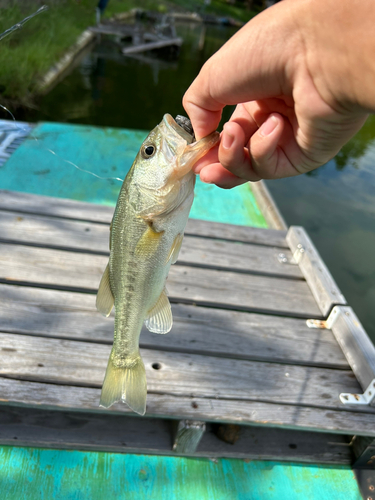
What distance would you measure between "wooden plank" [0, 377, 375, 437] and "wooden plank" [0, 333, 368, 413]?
41 millimetres

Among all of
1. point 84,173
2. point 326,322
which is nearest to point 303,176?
point 84,173

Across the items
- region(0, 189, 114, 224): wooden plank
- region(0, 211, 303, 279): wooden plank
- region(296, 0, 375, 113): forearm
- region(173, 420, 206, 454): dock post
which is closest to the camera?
region(296, 0, 375, 113): forearm

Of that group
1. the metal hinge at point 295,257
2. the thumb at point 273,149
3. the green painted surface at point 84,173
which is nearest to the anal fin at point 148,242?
the thumb at point 273,149

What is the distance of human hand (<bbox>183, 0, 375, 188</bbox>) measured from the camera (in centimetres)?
100

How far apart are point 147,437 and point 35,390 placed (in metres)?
0.77

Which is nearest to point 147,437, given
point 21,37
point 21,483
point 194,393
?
point 194,393

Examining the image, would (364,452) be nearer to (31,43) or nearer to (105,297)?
(105,297)

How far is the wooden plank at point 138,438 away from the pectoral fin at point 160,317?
3.19ft

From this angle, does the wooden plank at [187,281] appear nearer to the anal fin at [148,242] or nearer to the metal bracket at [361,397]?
the metal bracket at [361,397]

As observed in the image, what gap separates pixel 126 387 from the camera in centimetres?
174

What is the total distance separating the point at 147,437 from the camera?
7.60ft

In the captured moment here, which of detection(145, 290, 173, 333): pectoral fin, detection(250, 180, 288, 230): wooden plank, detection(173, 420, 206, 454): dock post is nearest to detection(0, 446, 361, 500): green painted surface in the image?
detection(173, 420, 206, 454): dock post

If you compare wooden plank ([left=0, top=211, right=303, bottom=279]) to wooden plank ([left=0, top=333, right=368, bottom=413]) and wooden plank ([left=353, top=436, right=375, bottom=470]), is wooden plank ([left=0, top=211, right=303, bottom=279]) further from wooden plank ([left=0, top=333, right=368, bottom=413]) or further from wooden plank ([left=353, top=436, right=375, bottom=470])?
wooden plank ([left=353, top=436, right=375, bottom=470])

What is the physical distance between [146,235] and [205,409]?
114 centimetres
